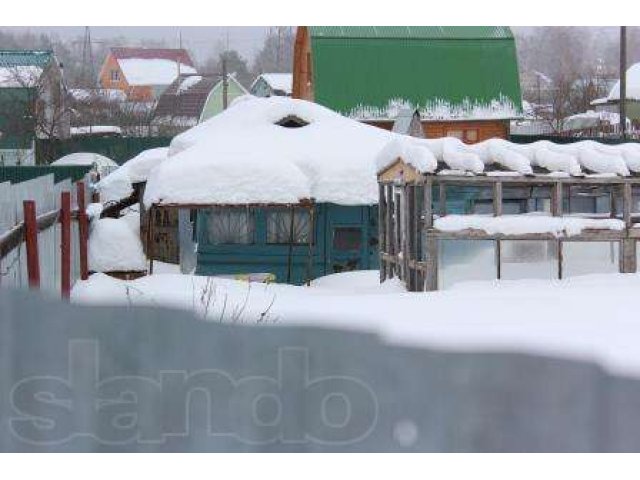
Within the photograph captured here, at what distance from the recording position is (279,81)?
1965 inches

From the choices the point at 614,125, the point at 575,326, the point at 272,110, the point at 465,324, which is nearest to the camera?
the point at 465,324

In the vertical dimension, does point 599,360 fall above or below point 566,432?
above

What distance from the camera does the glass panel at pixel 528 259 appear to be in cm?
1367

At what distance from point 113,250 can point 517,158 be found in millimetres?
7741

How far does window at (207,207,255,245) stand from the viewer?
18781mm

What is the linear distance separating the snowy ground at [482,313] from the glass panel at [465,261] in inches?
12.0

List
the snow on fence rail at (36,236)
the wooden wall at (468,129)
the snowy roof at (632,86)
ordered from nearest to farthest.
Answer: the snow on fence rail at (36,236) → the wooden wall at (468,129) → the snowy roof at (632,86)

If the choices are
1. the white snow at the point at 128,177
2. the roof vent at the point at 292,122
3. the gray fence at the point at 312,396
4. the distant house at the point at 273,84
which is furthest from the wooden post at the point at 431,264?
the distant house at the point at 273,84

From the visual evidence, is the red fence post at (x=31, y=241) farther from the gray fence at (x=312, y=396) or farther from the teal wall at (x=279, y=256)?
the teal wall at (x=279, y=256)

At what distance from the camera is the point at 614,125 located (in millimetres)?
44188

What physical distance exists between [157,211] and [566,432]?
1650cm

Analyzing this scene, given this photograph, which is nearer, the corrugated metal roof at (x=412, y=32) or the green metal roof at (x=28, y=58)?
the corrugated metal roof at (x=412, y=32)

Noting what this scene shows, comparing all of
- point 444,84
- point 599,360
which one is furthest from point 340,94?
→ point 599,360

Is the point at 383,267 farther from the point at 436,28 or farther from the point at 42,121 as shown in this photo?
the point at 42,121
